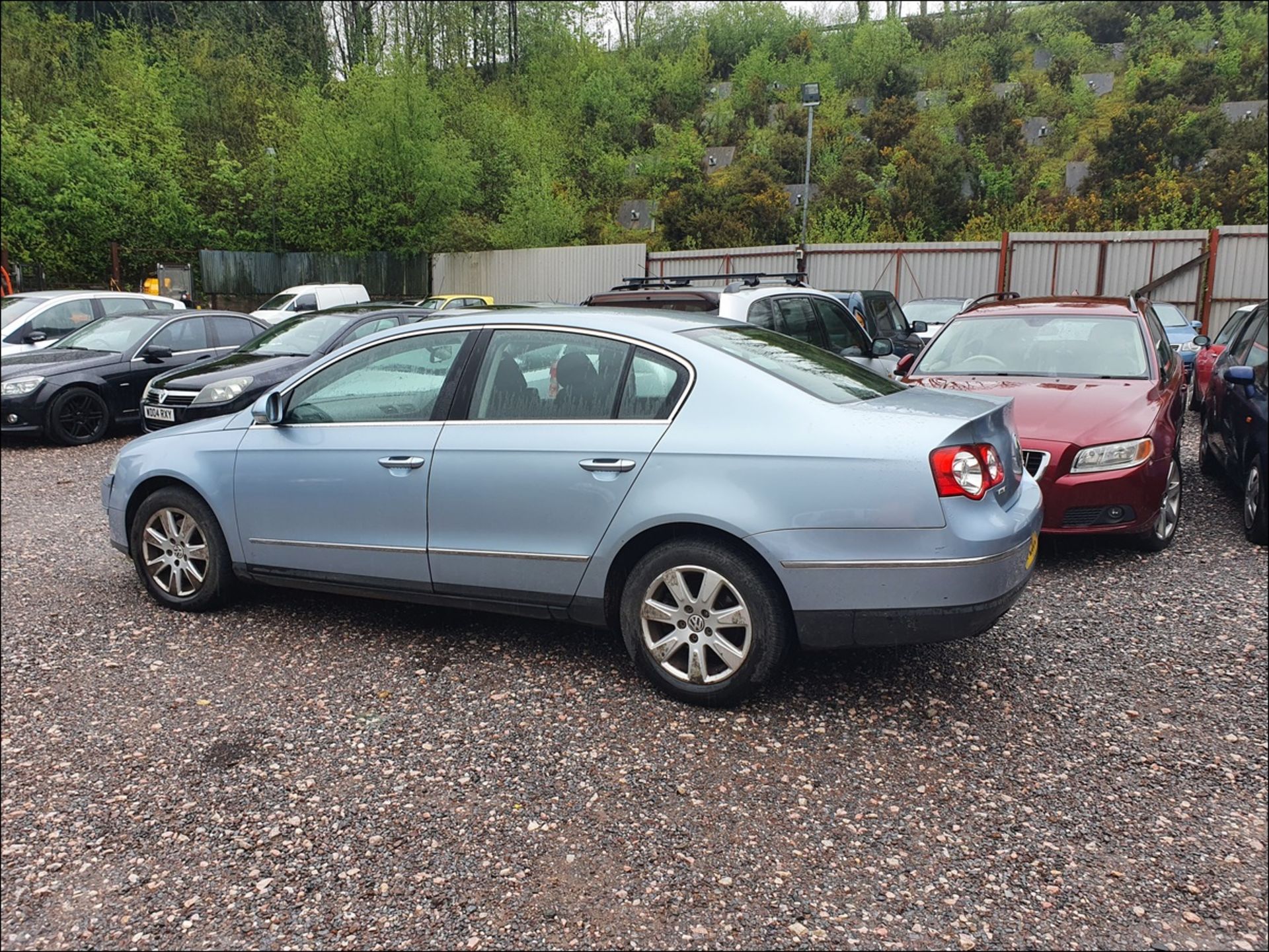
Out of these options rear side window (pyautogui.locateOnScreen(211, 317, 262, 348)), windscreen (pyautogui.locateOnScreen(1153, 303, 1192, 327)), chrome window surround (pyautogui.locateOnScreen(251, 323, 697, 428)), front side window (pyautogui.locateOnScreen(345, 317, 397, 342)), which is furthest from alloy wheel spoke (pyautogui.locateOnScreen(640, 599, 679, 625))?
windscreen (pyautogui.locateOnScreen(1153, 303, 1192, 327))

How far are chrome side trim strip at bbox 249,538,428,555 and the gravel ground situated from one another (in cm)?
49

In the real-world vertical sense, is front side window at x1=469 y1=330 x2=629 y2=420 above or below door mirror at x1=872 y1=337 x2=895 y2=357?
above

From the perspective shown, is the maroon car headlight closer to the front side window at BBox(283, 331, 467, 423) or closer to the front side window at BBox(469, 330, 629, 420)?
the front side window at BBox(469, 330, 629, 420)

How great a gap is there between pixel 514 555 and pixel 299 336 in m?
7.78

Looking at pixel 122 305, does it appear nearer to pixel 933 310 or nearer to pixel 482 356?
pixel 482 356

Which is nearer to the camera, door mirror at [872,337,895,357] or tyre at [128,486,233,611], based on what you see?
tyre at [128,486,233,611]

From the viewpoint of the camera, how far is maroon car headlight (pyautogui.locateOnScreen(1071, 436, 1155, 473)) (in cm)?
560

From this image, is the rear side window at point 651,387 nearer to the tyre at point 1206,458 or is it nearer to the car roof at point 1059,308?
the car roof at point 1059,308

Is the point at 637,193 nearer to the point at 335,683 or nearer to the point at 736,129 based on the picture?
the point at 736,129

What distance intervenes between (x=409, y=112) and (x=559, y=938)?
27.1 m

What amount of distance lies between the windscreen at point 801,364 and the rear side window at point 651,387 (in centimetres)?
23

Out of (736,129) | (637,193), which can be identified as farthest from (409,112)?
(736,129)

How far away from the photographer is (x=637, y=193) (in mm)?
39812

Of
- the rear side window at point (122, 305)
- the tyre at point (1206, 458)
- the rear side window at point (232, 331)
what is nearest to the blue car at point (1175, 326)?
the tyre at point (1206, 458)
